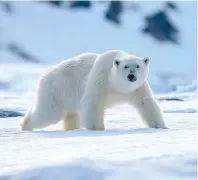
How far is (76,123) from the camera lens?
16.9ft

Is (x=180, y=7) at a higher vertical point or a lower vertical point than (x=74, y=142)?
higher

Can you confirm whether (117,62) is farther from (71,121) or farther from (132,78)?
(71,121)

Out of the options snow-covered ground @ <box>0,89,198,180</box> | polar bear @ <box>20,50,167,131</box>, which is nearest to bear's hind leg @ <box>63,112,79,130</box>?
polar bear @ <box>20,50,167,131</box>

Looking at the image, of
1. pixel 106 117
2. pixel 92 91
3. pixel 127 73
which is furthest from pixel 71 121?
pixel 106 117

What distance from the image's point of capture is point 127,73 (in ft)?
14.0

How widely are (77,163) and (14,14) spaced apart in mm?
17621

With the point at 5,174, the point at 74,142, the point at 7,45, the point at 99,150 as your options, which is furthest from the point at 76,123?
the point at 7,45

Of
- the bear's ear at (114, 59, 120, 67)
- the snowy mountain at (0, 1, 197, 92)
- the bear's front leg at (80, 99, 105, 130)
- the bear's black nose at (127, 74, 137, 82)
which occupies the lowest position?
the bear's front leg at (80, 99, 105, 130)

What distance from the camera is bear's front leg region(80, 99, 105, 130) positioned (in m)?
4.29

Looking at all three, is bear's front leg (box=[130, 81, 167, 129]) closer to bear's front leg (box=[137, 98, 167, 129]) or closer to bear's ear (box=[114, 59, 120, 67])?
bear's front leg (box=[137, 98, 167, 129])

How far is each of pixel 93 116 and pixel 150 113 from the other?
52 centimetres

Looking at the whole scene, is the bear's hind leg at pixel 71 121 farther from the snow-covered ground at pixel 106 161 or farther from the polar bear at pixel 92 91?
the snow-covered ground at pixel 106 161

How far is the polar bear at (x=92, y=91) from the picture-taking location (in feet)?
14.2

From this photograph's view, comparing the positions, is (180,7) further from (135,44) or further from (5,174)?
(5,174)
